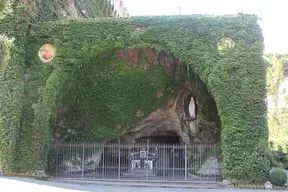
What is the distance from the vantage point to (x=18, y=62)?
13438 mm

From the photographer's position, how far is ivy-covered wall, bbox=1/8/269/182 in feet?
40.7

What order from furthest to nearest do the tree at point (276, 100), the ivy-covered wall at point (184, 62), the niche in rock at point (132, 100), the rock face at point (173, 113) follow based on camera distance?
1. the tree at point (276, 100)
2. the niche in rock at point (132, 100)
3. the rock face at point (173, 113)
4. the ivy-covered wall at point (184, 62)

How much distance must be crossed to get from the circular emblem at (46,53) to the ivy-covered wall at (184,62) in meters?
0.23

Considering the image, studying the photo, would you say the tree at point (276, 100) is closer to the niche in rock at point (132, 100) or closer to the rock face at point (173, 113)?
the rock face at point (173, 113)

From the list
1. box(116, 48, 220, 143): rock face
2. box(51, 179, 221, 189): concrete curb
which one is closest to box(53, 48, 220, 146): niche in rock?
box(116, 48, 220, 143): rock face

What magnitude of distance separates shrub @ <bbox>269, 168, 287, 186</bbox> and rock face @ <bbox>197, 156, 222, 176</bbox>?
2344mm

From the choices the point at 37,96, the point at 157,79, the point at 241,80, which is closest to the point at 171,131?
the point at 157,79

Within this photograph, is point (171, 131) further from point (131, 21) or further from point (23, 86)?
point (23, 86)

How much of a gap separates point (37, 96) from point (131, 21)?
5.29 meters

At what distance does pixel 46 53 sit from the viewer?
14.1m

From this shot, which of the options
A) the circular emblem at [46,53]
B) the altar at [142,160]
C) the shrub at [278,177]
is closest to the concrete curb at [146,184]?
the altar at [142,160]

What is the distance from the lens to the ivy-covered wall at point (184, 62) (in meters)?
12.4

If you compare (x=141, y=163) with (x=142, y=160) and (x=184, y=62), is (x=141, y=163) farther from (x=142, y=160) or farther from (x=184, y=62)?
(x=184, y=62)

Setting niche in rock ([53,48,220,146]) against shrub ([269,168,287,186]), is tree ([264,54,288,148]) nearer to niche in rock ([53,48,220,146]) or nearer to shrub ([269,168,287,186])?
niche in rock ([53,48,220,146])
